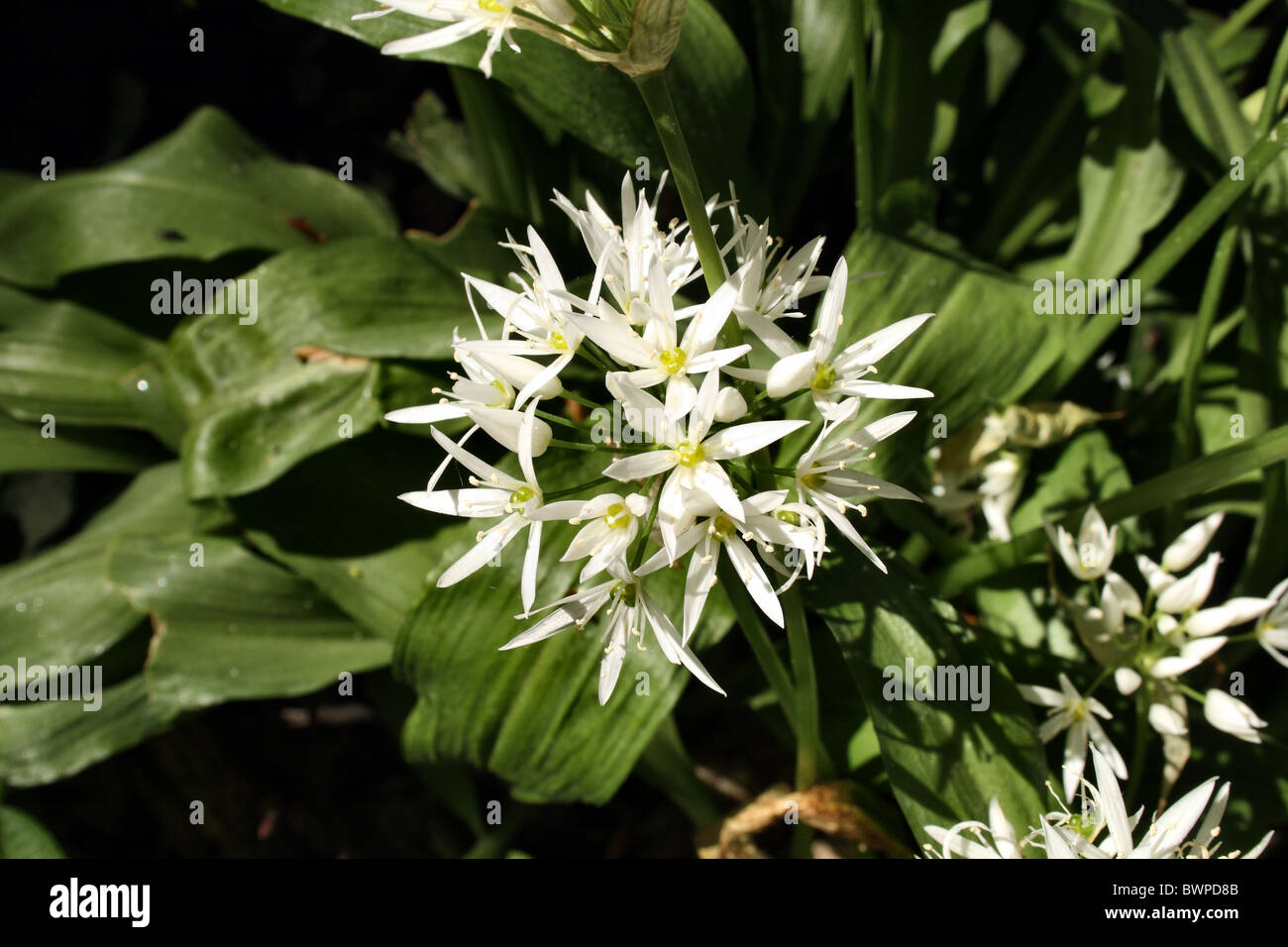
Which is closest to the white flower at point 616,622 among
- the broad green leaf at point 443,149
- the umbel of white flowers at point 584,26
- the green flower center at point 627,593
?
the green flower center at point 627,593

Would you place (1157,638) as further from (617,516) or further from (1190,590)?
(617,516)

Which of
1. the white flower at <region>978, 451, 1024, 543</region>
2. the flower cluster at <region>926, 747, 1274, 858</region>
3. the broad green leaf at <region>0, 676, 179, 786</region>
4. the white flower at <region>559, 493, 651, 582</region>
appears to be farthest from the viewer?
the broad green leaf at <region>0, 676, 179, 786</region>

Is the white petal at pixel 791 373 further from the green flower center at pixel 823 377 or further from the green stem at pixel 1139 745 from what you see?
the green stem at pixel 1139 745

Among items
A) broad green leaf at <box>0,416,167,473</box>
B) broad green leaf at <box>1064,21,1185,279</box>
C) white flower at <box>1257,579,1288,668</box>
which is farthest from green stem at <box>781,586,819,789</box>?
broad green leaf at <box>0,416,167,473</box>

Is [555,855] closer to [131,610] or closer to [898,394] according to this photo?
[131,610]

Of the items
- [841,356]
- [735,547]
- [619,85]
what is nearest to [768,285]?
[841,356]

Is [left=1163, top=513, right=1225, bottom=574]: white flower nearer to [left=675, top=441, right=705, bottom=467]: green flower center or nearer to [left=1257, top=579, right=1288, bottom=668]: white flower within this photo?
[left=1257, top=579, right=1288, bottom=668]: white flower
